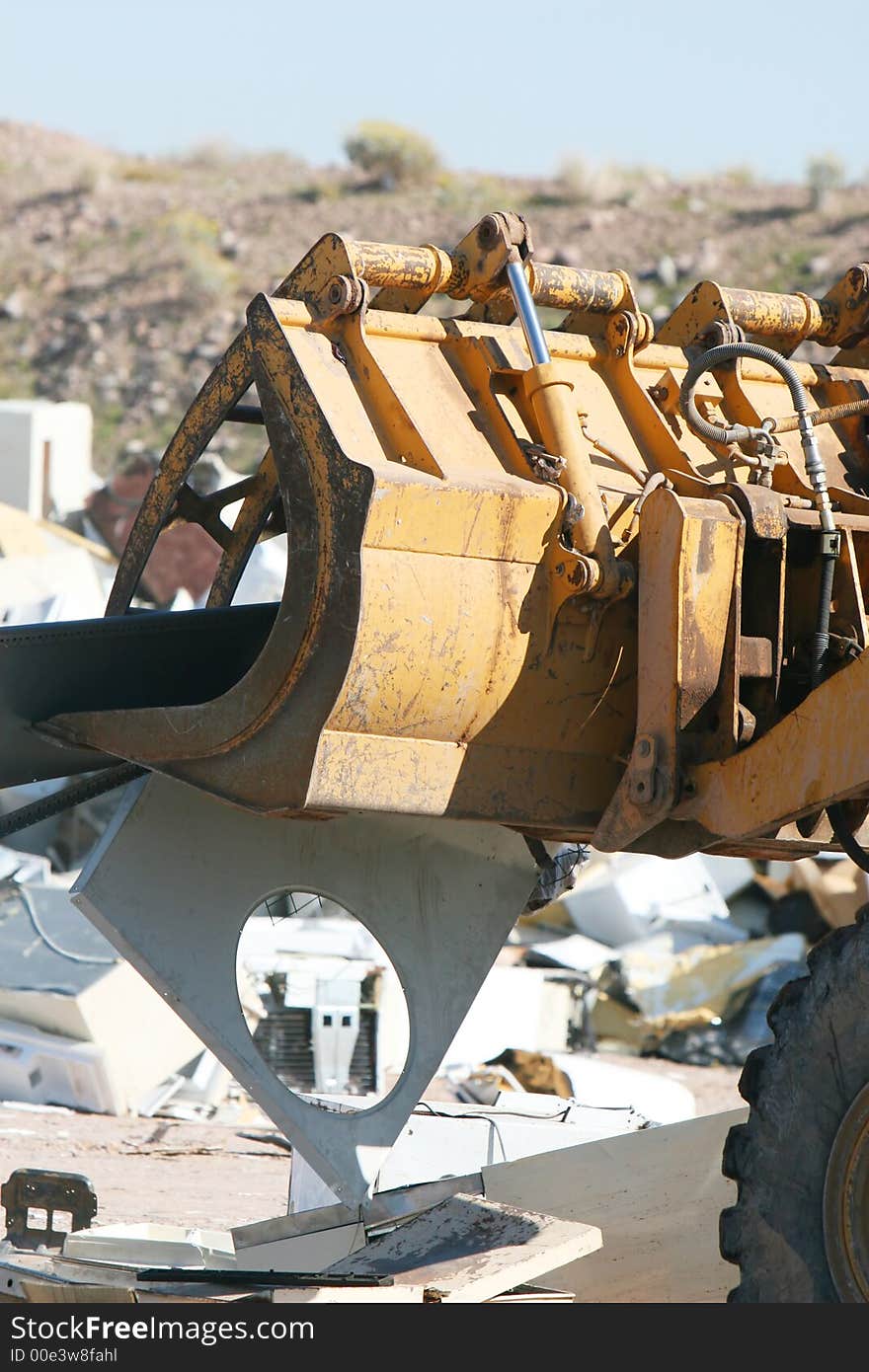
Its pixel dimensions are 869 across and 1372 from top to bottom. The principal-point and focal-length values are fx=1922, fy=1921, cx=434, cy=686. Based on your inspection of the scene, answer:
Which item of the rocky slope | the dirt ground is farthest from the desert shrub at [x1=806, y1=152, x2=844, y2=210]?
the dirt ground

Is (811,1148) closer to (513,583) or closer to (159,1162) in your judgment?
(513,583)

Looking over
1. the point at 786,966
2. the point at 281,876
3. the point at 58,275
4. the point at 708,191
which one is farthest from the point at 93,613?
the point at 708,191

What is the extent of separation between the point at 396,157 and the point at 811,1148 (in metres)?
35.6

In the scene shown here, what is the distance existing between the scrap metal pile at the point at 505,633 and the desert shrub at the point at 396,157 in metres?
33.7

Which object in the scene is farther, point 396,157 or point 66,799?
point 396,157

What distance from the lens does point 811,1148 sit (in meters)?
3.96

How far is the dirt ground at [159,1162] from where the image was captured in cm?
704

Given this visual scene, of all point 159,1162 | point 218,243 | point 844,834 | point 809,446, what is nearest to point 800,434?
point 809,446

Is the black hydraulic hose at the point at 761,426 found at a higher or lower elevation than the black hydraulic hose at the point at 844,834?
higher

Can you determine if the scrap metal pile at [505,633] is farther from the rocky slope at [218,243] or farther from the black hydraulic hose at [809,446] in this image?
the rocky slope at [218,243]

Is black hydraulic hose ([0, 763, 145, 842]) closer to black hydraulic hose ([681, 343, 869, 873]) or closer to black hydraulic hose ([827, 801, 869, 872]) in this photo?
black hydraulic hose ([681, 343, 869, 873])

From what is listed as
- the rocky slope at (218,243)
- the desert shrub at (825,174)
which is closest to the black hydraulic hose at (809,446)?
the rocky slope at (218,243)

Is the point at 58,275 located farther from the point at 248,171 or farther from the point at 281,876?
the point at 281,876

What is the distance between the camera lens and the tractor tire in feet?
12.7
